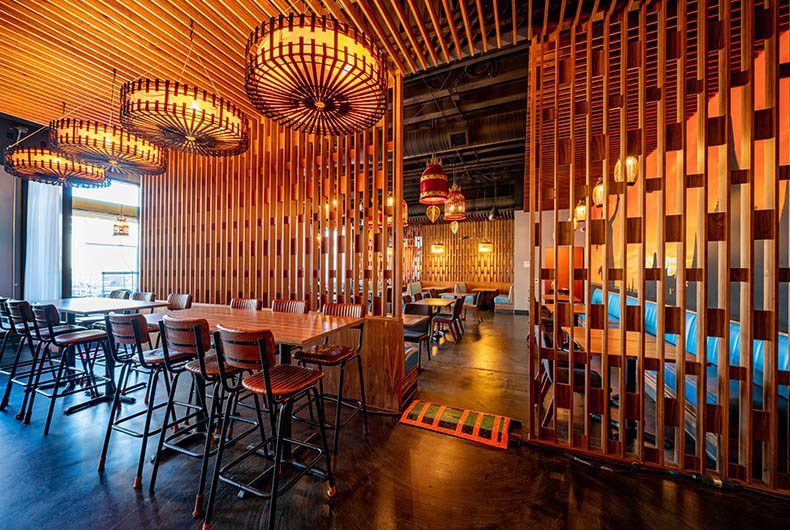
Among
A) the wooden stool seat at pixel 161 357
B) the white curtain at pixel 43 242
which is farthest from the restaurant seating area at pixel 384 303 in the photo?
the white curtain at pixel 43 242

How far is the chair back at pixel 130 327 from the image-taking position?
2273mm

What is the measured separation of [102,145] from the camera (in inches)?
115

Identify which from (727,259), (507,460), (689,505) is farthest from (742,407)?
(507,460)

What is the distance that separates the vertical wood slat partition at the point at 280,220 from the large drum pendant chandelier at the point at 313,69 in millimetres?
1350

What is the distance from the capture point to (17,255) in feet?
17.6

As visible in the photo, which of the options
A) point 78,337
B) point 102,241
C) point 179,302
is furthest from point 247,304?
point 102,241

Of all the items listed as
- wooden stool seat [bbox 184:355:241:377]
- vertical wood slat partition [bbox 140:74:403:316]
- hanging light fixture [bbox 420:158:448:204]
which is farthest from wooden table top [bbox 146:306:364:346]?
hanging light fixture [bbox 420:158:448:204]

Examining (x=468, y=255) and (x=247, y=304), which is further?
(x=468, y=255)

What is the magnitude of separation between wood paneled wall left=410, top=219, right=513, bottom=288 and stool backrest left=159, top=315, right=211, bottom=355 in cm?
1160

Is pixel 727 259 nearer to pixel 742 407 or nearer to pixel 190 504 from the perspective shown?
pixel 742 407

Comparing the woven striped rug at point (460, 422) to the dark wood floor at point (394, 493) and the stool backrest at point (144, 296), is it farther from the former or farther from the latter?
the stool backrest at point (144, 296)

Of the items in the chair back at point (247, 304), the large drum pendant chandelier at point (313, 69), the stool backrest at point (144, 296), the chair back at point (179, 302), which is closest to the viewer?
the large drum pendant chandelier at point (313, 69)

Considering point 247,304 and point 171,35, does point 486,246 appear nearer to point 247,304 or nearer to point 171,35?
point 247,304

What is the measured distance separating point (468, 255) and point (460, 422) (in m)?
10.4
